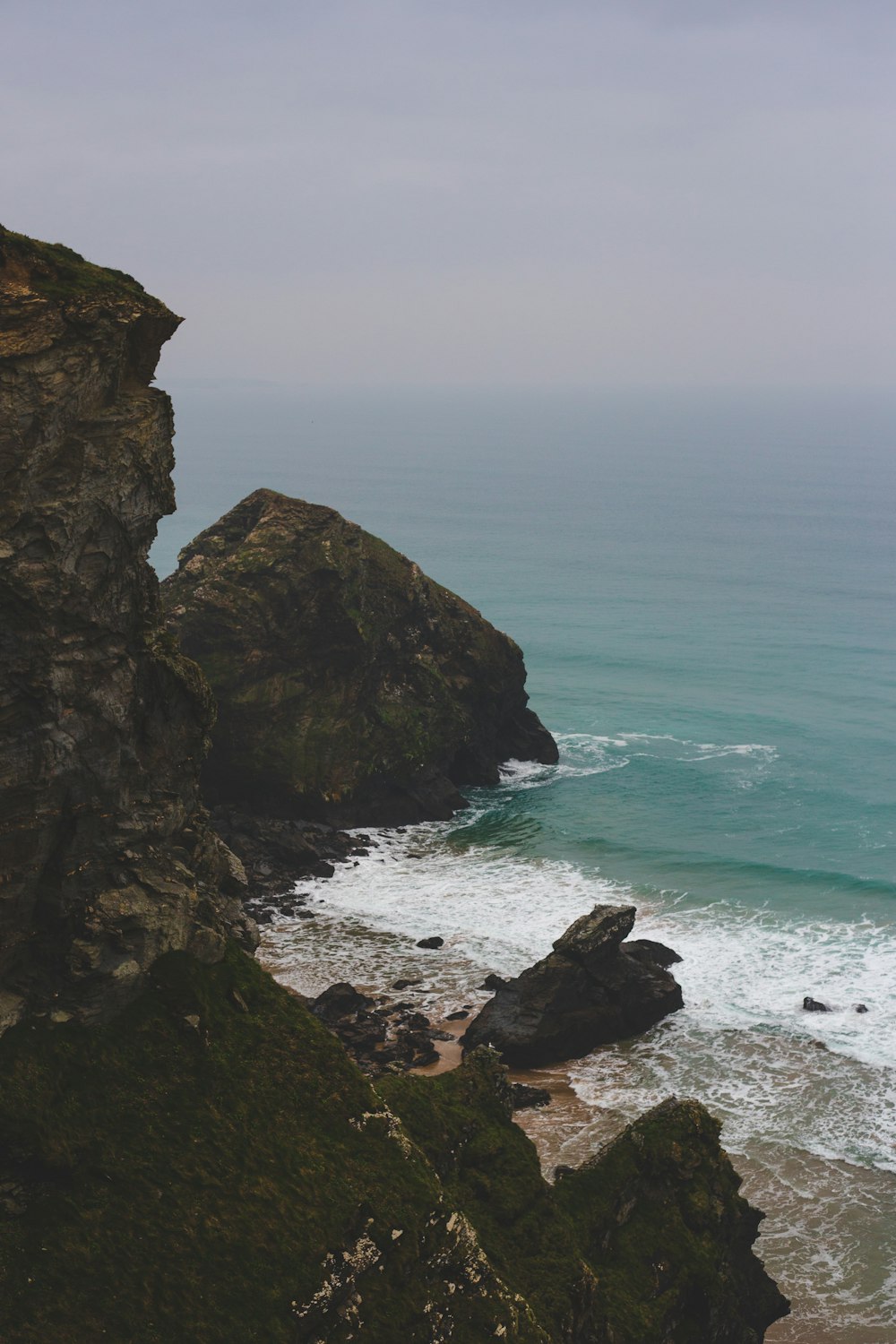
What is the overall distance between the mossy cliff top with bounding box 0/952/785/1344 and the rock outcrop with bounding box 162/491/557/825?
36.1m

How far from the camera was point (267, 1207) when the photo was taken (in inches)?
846

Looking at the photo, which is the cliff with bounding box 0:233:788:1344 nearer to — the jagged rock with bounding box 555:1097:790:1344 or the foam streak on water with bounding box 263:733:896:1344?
the jagged rock with bounding box 555:1097:790:1344

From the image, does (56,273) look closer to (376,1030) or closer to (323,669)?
(376,1030)

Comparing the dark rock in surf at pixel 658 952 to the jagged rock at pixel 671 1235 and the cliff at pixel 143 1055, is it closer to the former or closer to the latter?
the jagged rock at pixel 671 1235

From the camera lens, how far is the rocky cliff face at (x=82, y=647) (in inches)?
859

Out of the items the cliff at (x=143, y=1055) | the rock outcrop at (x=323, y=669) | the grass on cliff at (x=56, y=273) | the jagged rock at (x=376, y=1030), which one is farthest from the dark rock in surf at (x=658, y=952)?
the grass on cliff at (x=56, y=273)

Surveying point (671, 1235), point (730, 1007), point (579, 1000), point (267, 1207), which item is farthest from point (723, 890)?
point (267, 1207)

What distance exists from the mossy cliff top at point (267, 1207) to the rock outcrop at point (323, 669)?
36073 mm

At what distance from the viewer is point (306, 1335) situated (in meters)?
20.4

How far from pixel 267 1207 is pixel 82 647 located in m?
10.00

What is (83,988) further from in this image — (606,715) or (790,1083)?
(606,715)

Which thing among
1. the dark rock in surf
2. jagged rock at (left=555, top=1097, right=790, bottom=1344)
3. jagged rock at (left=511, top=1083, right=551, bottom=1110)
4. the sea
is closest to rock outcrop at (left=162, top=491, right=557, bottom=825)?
the sea

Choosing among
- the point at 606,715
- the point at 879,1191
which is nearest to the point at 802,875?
the point at 879,1191

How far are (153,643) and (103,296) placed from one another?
6291 mm
